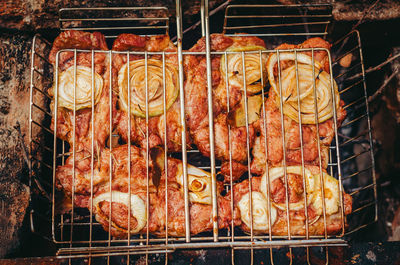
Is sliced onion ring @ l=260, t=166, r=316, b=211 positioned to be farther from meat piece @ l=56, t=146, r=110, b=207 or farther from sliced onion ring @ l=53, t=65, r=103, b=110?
sliced onion ring @ l=53, t=65, r=103, b=110

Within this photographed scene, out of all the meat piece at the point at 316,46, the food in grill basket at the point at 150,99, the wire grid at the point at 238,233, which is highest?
the meat piece at the point at 316,46

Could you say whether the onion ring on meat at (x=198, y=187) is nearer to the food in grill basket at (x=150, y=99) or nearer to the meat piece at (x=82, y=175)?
the food in grill basket at (x=150, y=99)

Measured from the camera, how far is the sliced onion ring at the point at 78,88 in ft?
9.25

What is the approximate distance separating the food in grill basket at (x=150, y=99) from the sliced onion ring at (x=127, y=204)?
18.7 inches

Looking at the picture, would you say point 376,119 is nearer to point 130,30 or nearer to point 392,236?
point 392,236

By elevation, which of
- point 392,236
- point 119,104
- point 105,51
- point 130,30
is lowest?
point 392,236

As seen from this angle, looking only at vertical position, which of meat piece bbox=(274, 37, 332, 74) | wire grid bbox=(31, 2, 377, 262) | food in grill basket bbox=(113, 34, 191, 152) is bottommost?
wire grid bbox=(31, 2, 377, 262)

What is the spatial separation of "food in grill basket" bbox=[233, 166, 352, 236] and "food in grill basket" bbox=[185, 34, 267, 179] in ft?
0.90

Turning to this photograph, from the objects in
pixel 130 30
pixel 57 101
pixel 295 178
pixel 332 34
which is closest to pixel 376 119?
pixel 332 34

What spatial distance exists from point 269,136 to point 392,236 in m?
2.16

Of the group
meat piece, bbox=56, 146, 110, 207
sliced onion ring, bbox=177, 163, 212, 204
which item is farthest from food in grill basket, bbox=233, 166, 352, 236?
meat piece, bbox=56, 146, 110, 207

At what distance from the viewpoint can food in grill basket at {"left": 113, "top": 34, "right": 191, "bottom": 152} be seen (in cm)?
283

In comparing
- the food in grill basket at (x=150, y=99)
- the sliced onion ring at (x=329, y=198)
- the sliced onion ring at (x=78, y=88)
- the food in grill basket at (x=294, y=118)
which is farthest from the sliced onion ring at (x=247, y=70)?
the sliced onion ring at (x=78, y=88)

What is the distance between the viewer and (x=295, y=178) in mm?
2824
